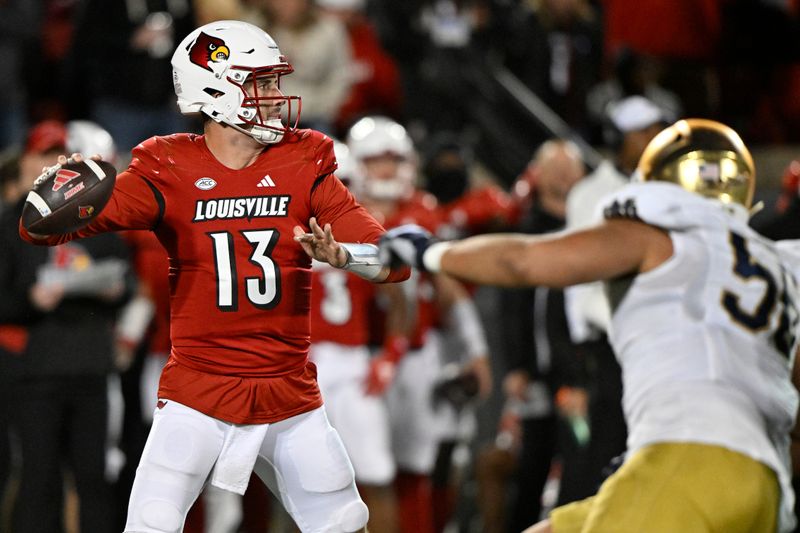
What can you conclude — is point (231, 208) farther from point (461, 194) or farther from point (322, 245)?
point (461, 194)

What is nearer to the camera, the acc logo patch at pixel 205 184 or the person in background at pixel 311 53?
the acc logo patch at pixel 205 184

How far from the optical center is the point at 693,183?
4.08 meters

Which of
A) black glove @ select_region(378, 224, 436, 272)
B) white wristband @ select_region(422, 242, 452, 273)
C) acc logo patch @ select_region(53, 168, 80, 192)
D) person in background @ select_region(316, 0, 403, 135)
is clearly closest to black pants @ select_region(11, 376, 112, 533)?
acc logo patch @ select_region(53, 168, 80, 192)

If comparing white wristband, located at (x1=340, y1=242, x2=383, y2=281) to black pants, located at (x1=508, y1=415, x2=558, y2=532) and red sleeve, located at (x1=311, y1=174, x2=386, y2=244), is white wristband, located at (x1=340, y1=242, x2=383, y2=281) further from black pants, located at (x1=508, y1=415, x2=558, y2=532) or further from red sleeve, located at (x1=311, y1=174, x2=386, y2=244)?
black pants, located at (x1=508, y1=415, x2=558, y2=532)

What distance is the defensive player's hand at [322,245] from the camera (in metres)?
4.06

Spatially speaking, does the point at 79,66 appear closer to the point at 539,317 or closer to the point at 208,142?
the point at 539,317

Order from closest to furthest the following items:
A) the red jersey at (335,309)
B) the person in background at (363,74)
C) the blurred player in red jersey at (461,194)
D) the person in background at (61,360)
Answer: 1. the person in background at (61,360)
2. the red jersey at (335,309)
3. the blurred player in red jersey at (461,194)
4. the person in background at (363,74)

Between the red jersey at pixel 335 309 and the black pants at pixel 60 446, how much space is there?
112 centimetres

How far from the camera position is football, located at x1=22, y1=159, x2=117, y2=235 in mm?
4086

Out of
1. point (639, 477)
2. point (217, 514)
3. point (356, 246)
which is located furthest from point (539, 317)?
point (639, 477)

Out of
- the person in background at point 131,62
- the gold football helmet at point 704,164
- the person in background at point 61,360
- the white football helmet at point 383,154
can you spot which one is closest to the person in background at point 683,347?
the gold football helmet at point 704,164

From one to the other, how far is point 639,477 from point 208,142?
1.69 metres

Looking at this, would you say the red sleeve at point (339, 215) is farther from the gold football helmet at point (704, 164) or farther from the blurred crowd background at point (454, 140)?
the blurred crowd background at point (454, 140)

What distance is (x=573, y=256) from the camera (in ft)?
12.3
